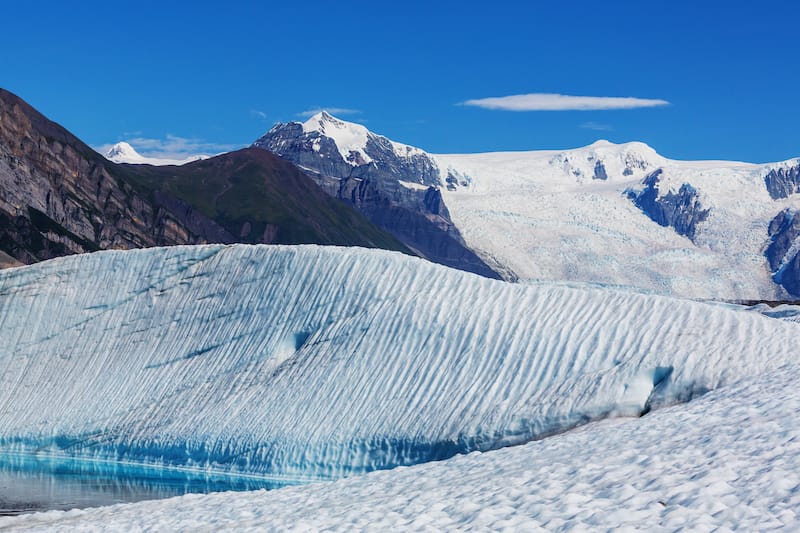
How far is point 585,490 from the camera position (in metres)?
13.8

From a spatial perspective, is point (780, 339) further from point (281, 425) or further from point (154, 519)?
point (154, 519)

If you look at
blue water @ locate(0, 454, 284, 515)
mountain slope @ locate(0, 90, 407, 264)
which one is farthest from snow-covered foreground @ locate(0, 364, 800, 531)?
mountain slope @ locate(0, 90, 407, 264)

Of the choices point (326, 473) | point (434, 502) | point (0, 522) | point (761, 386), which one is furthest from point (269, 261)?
point (434, 502)

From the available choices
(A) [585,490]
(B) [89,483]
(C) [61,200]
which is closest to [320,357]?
(B) [89,483]

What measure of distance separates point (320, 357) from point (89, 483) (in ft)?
26.1

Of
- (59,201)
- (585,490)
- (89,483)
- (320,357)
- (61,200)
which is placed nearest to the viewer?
(585,490)

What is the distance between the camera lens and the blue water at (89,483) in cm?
2535

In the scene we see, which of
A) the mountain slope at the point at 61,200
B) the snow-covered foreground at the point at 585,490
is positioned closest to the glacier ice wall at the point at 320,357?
the snow-covered foreground at the point at 585,490

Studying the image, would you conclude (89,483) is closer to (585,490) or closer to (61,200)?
(585,490)

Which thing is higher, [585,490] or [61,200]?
[61,200]

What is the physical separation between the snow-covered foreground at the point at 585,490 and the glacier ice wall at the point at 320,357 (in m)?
5.37

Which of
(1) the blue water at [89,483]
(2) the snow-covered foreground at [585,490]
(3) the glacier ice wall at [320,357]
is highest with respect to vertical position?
(3) the glacier ice wall at [320,357]

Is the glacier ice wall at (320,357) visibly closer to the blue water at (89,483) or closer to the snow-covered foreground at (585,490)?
the blue water at (89,483)

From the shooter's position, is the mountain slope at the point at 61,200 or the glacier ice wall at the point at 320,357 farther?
the mountain slope at the point at 61,200
